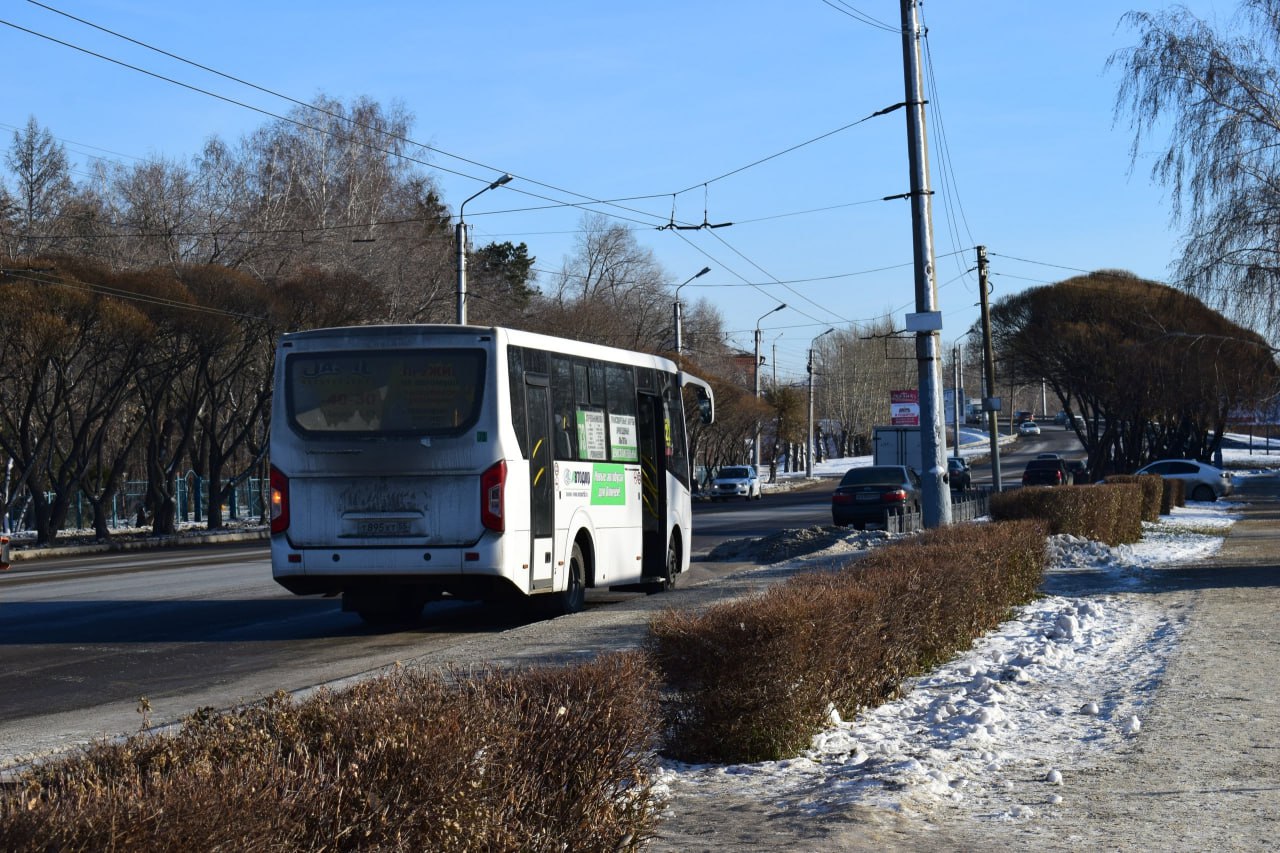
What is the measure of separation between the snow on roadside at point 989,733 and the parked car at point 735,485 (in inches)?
1902

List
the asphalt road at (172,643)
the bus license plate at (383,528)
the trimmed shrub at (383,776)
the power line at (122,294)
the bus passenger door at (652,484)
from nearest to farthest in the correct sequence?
the trimmed shrub at (383,776), the asphalt road at (172,643), the bus license plate at (383,528), the bus passenger door at (652,484), the power line at (122,294)

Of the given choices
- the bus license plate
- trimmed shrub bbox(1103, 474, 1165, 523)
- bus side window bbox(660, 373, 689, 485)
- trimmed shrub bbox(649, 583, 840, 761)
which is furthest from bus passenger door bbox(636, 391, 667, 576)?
trimmed shrub bbox(1103, 474, 1165, 523)

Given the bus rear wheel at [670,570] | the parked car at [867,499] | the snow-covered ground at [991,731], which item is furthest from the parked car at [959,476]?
the snow-covered ground at [991,731]

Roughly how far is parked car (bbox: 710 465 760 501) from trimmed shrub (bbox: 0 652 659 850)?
5649 cm

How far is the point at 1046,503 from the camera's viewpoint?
21266 millimetres

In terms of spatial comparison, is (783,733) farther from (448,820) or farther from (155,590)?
(155,590)

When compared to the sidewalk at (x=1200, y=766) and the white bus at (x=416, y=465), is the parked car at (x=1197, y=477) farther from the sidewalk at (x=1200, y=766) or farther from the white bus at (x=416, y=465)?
the white bus at (x=416, y=465)

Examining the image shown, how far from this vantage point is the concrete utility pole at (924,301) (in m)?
19.5

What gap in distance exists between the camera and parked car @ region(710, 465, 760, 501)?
2430 inches

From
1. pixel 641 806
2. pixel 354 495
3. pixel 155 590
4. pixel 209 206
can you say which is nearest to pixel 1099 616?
pixel 354 495

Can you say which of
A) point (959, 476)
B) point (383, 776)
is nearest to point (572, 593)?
point (383, 776)

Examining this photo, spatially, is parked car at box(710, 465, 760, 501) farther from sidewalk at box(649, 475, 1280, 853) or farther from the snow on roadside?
sidewalk at box(649, 475, 1280, 853)

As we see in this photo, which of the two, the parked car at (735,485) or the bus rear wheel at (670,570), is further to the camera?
the parked car at (735,485)

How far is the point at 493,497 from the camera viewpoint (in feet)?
42.5
